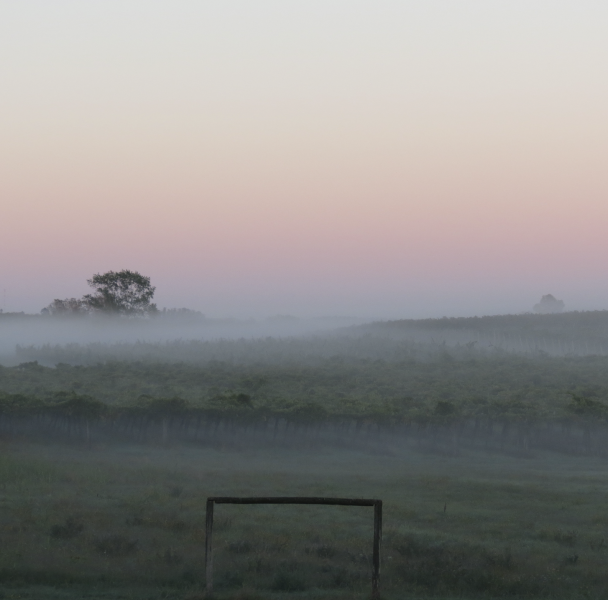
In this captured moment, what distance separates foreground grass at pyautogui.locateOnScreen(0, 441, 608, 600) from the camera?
49.9 ft

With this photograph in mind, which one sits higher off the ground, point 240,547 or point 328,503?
point 328,503

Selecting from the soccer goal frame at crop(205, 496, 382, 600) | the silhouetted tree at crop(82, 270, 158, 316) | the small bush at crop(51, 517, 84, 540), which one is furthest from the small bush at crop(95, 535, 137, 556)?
the silhouetted tree at crop(82, 270, 158, 316)

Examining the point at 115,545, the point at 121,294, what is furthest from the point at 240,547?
the point at 121,294

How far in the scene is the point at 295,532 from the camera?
64.3 feet

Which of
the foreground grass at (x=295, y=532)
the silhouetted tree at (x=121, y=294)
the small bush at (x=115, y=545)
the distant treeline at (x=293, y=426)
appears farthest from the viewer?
the silhouetted tree at (x=121, y=294)

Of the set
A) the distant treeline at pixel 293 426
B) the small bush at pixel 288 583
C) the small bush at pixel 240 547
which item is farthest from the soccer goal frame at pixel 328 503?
the distant treeline at pixel 293 426

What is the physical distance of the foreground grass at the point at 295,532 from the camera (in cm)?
1522

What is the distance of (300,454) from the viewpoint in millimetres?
39594

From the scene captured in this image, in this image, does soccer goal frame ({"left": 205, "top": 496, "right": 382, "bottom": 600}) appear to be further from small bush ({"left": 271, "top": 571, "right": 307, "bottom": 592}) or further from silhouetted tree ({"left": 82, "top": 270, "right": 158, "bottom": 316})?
silhouetted tree ({"left": 82, "top": 270, "right": 158, "bottom": 316})

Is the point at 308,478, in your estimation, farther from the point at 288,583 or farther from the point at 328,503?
the point at 328,503

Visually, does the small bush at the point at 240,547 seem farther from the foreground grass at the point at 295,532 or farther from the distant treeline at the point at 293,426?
the distant treeline at the point at 293,426

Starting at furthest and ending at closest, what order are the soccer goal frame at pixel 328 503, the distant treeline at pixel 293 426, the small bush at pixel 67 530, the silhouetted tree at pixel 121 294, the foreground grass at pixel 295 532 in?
1. the silhouetted tree at pixel 121 294
2. the distant treeline at pixel 293 426
3. the small bush at pixel 67 530
4. the foreground grass at pixel 295 532
5. the soccer goal frame at pixel 328 503

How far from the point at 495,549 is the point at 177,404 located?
94.3ft

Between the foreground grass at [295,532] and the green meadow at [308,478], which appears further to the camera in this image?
the green meadow at [308,478]
